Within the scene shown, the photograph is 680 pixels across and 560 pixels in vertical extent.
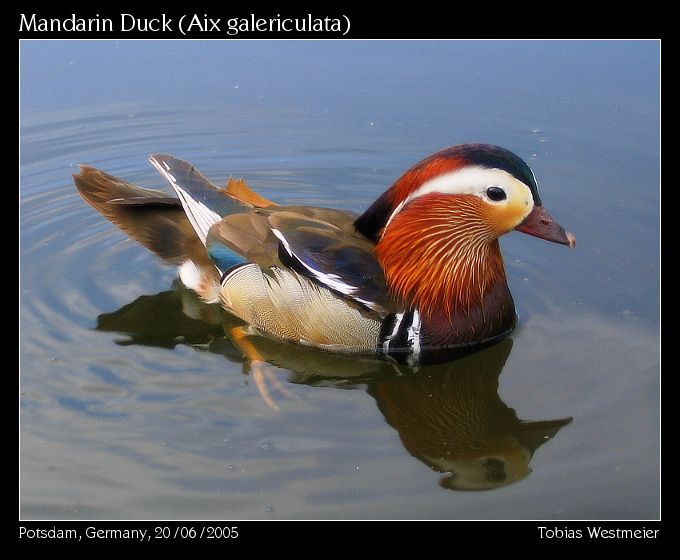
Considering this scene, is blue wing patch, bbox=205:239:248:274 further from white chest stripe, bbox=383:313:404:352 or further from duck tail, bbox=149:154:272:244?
white chest stripe, bbox=383:313:404:352

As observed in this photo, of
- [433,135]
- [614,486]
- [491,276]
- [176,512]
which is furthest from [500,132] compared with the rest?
[176,512]

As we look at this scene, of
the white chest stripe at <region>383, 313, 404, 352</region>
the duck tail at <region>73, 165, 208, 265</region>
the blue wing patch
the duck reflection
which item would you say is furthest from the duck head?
the duck tail at <region>73, 165, 208, 265</region>

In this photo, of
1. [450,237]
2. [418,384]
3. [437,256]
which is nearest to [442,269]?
[437,256]

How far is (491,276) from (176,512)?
2240 mm

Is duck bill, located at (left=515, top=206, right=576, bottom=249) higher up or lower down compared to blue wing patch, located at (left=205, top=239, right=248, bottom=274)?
higher up

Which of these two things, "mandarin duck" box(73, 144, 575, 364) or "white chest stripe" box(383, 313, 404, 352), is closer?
"mandarin duck" box(73, 144, 575, 364)

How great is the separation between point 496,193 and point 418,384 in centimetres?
109

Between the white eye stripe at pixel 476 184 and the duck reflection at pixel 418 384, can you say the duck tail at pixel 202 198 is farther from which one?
the white eye stripe at pixel 476 184

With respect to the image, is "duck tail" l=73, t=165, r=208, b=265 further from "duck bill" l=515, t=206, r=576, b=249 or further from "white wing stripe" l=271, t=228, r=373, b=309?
"duck bill" l=515, t=206, r=576, b=249

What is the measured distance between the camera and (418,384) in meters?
5.31

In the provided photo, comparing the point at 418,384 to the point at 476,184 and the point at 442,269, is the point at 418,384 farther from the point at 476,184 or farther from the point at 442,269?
the point at 476,184

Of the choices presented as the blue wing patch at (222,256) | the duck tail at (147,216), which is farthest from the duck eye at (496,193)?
the duck tail at (147,216)

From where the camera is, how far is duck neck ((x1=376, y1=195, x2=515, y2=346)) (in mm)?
5469

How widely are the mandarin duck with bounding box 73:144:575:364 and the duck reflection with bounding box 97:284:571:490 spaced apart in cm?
11
